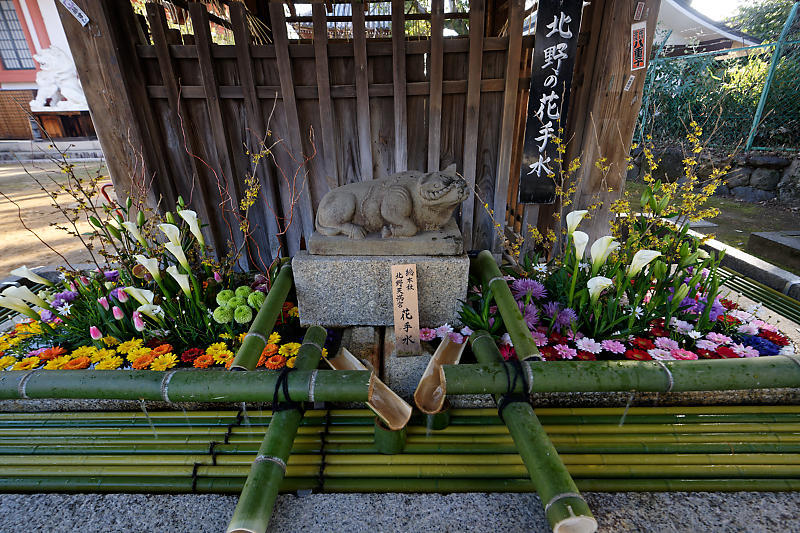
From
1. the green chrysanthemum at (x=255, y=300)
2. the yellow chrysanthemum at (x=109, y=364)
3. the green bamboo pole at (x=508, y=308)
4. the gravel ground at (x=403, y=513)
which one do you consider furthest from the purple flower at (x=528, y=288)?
the yellow chrysanthemum at (x=109, y=364)

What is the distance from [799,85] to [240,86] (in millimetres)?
10005

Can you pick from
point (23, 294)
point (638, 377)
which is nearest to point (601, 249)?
point (638, 377)

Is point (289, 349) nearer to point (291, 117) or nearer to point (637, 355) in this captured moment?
point (291, 117)

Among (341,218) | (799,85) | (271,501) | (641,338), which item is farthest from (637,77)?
(799,85)

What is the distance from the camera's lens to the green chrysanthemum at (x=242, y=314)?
2.47 m

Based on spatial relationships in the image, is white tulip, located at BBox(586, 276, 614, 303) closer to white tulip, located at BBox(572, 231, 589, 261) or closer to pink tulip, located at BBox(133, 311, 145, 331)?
white tulip, located at BBox(572, 231, 589, 261)

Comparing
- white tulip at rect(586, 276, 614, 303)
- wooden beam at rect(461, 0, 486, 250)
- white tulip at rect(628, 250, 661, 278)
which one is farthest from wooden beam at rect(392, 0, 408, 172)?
white tulip at rect(628, 250, 661, 278)

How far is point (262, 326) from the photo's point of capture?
7.54 feet

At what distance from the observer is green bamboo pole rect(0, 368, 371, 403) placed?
1769 millimetres

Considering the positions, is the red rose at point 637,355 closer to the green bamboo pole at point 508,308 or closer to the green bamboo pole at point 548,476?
the green bamboo pole at point 508,308

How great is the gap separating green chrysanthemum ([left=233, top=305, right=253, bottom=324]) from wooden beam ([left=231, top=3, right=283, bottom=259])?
0.73 m

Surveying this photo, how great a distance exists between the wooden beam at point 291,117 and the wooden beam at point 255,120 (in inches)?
8.6

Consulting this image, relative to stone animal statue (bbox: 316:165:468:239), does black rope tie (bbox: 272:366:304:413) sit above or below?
A: below

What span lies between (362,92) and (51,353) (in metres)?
3.06
